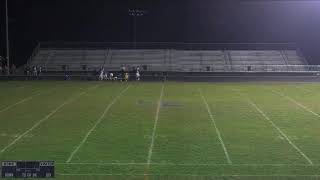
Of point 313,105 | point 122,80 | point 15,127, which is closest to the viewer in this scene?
point 15,127

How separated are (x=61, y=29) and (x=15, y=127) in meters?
32.1

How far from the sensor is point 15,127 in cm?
1912

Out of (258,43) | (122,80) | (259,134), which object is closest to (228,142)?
(259,134)

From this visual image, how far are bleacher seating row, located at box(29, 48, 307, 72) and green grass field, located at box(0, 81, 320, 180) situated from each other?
1892 cm

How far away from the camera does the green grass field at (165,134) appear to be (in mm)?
13258

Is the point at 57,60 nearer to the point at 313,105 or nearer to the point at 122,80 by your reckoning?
the point at 122,80

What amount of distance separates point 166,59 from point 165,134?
108 feet

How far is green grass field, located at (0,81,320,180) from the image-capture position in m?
13.3

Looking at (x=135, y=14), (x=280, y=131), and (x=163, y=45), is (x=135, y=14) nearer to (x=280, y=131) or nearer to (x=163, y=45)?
(x=163, y=45)

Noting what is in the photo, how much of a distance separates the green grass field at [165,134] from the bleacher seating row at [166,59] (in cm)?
1892
